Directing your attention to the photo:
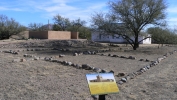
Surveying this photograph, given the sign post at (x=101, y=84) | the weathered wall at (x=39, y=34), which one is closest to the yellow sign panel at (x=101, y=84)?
the sign post at (x=101, y=84)

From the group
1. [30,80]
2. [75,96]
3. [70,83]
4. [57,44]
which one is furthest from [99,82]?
[57,44]

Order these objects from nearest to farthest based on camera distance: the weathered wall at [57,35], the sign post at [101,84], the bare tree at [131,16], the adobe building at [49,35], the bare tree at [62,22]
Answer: the sign post at [101,84]
the bare tree at [131,16]
the adobe building at [49,35]
the weathered wall at [57,35]
the bare tree at [62,22]

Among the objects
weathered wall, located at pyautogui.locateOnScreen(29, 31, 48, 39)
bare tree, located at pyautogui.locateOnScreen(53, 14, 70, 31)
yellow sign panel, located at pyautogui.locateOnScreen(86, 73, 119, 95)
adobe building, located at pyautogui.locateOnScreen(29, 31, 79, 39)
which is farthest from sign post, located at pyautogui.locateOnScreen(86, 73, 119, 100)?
bare tree, located at pyautogui.locateOnScreen(53, 14, 70, 31)

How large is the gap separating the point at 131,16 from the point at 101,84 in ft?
72.0

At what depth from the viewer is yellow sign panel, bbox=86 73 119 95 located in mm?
4598

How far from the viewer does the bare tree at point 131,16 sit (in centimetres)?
2517

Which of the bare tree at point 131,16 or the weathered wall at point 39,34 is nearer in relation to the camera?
the bare tree at point 131,16

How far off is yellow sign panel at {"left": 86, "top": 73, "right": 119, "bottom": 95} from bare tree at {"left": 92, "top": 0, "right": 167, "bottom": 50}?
21.2 m

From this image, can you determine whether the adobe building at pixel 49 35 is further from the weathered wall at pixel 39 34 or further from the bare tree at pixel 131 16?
the bare tree at pixel 131 16

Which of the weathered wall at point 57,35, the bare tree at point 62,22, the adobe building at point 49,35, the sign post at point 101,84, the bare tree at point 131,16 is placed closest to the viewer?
the sign post at point 101,84

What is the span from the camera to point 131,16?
2581 cm

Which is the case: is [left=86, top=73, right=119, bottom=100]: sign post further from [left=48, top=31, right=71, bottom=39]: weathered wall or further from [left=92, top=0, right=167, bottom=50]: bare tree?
[left=48, top=31, right=71, bottom=39]: weathered wall

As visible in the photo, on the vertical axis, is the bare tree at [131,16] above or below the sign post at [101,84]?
above

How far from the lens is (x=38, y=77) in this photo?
923cm
